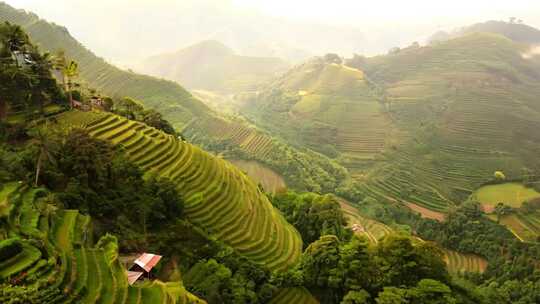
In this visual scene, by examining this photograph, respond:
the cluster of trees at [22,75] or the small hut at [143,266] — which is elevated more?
the cluster of trees at [22,75]

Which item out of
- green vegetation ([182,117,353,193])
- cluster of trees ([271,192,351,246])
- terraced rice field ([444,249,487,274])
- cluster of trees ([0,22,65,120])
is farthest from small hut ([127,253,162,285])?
green vegetation ([182,117,353,193])

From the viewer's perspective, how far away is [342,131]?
2522 inches

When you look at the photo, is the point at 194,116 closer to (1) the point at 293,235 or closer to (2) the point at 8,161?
(1) the point at 293,235

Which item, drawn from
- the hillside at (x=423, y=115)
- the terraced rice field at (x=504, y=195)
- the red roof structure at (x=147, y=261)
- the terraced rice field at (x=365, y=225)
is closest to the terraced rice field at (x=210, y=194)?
the red roof structure at (x=147, y=261)

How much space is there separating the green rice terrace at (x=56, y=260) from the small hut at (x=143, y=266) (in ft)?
3.80

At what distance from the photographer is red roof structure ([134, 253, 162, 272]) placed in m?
Result: 13.9

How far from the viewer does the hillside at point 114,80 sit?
5694 cm

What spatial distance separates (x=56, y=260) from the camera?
10914 millimetres

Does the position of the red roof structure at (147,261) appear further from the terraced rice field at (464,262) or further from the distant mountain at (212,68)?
the distant mountain at (212,68)

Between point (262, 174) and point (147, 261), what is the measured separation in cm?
3288

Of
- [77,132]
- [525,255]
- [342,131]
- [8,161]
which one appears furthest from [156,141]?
[342,131]

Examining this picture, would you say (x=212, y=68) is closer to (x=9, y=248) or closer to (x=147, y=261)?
(x=147, y=261)

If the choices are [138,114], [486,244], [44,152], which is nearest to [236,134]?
[138,114]

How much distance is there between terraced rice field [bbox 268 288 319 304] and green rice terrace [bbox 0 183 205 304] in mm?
6092
